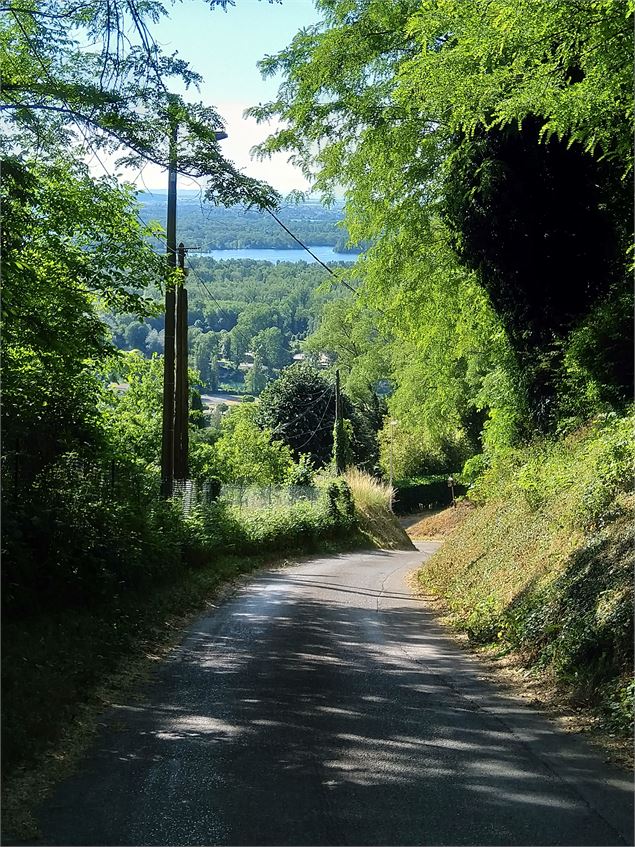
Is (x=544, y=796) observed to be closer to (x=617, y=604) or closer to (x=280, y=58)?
(x=617, y=604)

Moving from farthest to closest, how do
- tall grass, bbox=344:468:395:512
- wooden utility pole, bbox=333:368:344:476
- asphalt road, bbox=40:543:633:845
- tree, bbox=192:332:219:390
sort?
1. tree, bbox=192:332:219:390
2. wooden utility pole, bbox=333:368:344:476
3. tall grass, bbox=344:468:395:512
4. asphalt road, bbox=40:543:633:845

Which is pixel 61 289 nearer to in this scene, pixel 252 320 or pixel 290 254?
pixel 290 254

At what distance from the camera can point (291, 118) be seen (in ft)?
68.3

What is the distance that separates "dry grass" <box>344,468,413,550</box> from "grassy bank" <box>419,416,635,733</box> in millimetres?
19865

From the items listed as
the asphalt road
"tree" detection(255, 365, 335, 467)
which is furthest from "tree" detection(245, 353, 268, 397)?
the asphalt road

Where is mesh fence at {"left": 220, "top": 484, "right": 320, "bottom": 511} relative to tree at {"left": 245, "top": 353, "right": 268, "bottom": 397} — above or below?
below

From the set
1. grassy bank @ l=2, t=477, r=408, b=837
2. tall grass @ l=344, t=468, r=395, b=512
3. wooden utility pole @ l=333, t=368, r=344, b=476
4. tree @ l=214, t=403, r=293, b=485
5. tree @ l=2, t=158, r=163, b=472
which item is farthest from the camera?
tree @ l=214, t=403, r=293, b=485

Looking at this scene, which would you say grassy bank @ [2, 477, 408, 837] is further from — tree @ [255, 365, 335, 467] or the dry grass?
tree @ [255, 365, 335, 467]

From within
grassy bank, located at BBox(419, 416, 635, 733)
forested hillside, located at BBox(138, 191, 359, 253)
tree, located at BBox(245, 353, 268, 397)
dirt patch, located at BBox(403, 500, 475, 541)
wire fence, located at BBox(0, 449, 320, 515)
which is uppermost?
tree, located at BBox(245, 353, 268, 397)

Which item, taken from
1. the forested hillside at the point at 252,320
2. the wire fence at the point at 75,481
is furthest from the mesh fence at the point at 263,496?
the forested hillside at the point at 252,320

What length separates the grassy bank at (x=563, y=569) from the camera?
325 inches

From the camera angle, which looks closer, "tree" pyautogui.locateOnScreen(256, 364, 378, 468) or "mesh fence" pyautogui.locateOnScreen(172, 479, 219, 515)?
"mesh fence" pyautogui.locateOnScreen(172, 479, 219, 515)

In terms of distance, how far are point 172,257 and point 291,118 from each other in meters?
4.28

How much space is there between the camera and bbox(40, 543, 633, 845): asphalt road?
5.25 metres
